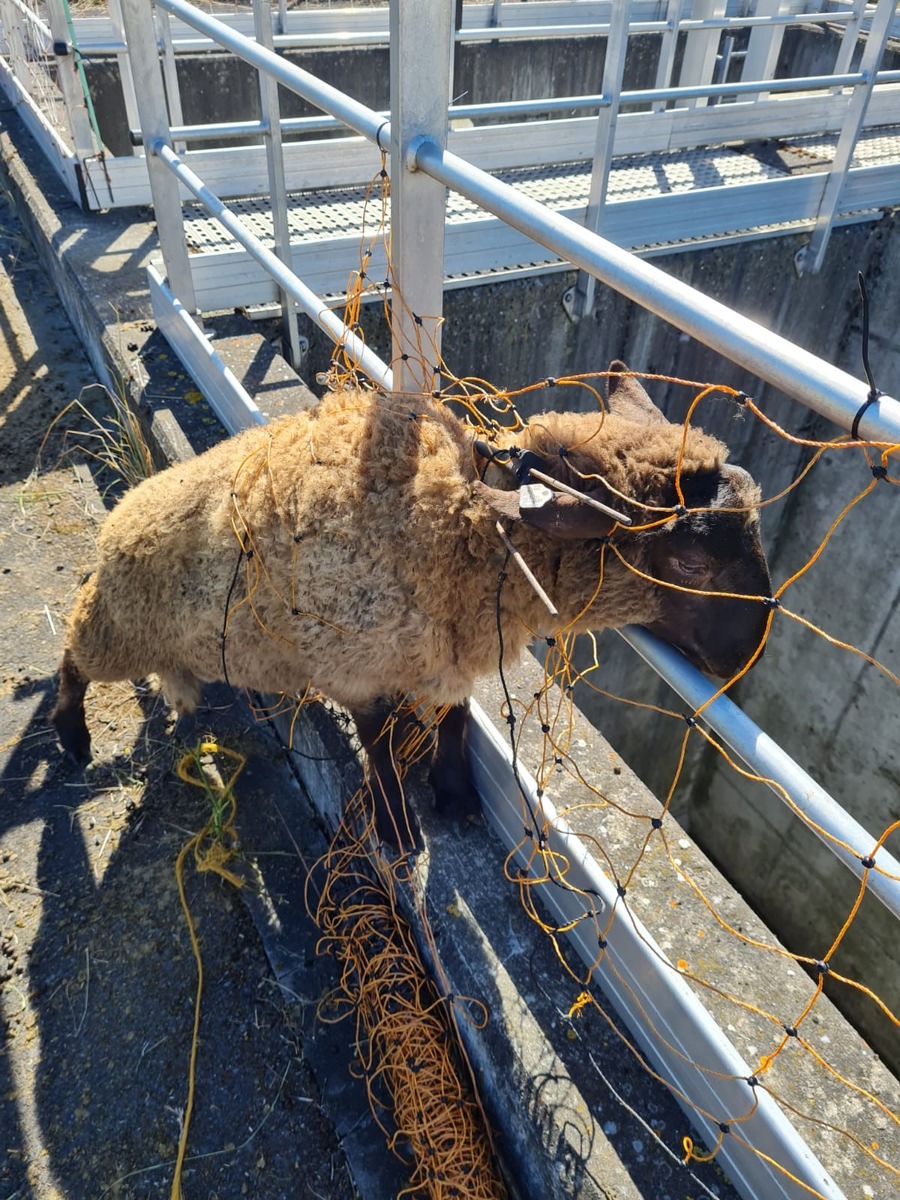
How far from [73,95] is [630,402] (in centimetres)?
594

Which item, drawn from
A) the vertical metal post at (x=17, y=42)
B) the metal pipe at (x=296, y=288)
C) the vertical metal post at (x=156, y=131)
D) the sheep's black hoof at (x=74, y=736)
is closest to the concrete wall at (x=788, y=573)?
the vertical metal post at (x=156, y=131)

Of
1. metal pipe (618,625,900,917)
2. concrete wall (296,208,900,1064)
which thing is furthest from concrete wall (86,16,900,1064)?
metal pipe (618,625,900,917)

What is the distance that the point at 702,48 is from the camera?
752cm

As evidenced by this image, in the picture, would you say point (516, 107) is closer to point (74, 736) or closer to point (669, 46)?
point (669, 46)

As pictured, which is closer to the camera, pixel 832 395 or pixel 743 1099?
pixel 832 395

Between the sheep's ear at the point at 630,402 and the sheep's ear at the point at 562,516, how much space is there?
1.69 ft

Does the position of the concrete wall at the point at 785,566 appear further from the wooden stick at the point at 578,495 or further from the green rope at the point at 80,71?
the wooden stick at the point at 578,495

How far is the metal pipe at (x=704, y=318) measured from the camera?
1206 mm

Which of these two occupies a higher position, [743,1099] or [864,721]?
[743,1099]

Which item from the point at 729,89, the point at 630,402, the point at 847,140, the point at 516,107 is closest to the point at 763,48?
the point at 847,140

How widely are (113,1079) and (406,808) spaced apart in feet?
3.61

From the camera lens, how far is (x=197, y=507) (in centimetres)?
276

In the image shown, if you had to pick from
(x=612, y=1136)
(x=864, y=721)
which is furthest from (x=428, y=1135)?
(x=864, y=721)

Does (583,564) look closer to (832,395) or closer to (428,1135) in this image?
(832,395)
